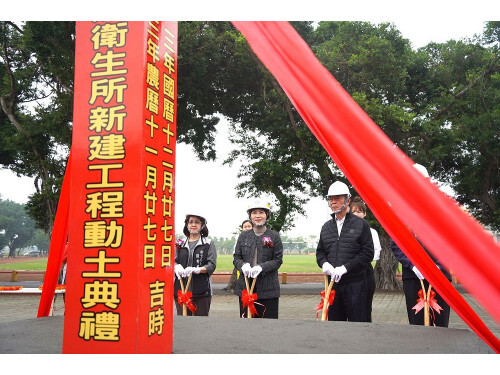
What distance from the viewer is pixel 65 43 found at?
31.1ft

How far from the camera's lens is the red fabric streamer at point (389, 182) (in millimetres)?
1746

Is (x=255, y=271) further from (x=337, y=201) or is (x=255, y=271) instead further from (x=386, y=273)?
(x=386, y=273)

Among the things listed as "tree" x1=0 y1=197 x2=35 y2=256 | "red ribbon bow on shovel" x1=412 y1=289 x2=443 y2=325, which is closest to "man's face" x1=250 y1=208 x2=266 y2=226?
"red ribbon bow on shovel" x1=412 y1=289 x2=443 y2=325

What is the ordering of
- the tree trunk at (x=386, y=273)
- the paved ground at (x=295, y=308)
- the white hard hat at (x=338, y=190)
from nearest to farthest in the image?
1. the white hard hat at (x=338, y=190)
2. the paved ground at (x=295, y=308)
3. the tree trunk at (x=386, y=273)

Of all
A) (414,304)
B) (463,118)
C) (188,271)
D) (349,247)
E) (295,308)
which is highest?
(463,118)

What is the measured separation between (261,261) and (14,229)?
5766cm

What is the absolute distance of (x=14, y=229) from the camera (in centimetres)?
5469

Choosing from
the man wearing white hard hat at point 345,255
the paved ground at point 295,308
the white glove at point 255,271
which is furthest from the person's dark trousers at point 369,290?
the paved ground at point 295,308

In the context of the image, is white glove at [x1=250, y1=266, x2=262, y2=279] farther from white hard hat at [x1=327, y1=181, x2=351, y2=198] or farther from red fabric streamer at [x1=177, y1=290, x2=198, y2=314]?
white hard hat at [x1=327, y1=181, x2=351, y2=198]

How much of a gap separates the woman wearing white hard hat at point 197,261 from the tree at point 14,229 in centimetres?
5450

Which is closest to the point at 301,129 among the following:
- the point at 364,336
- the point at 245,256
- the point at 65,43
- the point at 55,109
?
the point at 65,43

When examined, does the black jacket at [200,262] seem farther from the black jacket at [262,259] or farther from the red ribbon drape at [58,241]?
the red ribbon drape at [58,241]

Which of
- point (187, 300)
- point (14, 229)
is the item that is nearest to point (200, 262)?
point (187, 300)

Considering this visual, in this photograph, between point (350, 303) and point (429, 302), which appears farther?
point (350, 303)
